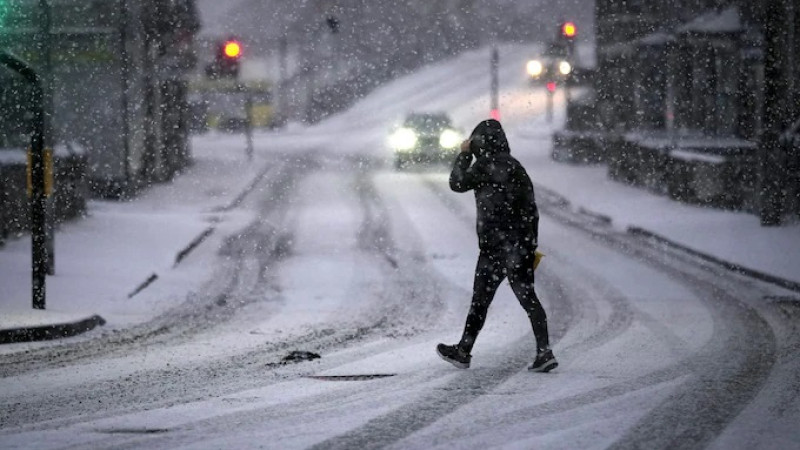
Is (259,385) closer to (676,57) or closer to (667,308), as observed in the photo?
(667,308)

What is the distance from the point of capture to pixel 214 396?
7.99m

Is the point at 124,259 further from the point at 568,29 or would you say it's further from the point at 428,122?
the point at 428,122

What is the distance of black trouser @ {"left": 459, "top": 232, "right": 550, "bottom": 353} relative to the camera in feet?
28.9

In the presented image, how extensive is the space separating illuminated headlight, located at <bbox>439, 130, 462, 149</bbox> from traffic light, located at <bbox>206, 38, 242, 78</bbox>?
7.64 meters

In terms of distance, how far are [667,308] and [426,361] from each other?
4167 mm

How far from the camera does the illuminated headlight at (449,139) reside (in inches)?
1500

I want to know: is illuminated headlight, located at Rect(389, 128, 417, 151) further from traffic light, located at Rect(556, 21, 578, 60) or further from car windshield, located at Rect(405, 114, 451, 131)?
traffic light, located at Rect(556, 21, 578, 60)

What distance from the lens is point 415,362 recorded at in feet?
31.0

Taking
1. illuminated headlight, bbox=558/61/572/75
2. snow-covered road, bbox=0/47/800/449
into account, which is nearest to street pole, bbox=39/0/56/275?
snow-covered road, bbox=0/47/800/449

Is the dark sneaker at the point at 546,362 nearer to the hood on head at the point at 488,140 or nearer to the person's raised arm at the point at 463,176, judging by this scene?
the person's raised arm at the point at 463,176

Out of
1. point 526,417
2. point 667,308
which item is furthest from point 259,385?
point 667,308

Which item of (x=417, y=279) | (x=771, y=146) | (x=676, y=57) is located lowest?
(x=417, y=279)

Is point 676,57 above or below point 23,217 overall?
above

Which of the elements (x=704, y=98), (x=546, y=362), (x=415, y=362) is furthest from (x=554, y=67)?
(x=546, y=362)
